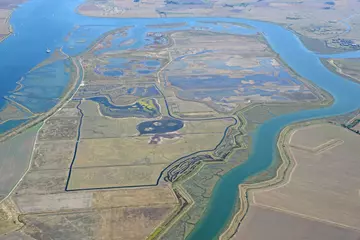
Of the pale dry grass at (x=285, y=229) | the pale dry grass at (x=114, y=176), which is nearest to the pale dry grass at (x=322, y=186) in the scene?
the pale dry grass at (x=285, y=229)

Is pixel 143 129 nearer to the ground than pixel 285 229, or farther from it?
nearer to the ground

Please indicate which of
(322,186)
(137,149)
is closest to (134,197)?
(137,149)

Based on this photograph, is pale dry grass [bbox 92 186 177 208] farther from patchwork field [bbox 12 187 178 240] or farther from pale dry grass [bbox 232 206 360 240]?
pale dry grass [bbox 232 206 360 240]

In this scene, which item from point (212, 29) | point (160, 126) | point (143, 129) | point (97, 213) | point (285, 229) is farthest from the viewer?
point (212, 29)

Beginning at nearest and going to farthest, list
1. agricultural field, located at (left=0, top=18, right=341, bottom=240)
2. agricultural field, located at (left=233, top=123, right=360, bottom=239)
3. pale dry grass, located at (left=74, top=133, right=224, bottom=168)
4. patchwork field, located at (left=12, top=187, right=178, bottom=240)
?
patchwork field, located at (left=12, top=187, right=178, bottom=240) < agricultural field, located at (left=233, top=123, right=360, bottom=239) < agricultural field, located at (left=0, top=18, right=341, bottom=240) < pale dry grass, located at (left=74, top=133, right=224, bottom=168)

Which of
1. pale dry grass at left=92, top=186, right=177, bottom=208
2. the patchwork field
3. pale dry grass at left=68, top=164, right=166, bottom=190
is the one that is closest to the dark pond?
pale dry grass at left=68, top=164, right=166, bottom=190

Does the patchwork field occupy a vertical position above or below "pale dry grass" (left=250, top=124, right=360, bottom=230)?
below

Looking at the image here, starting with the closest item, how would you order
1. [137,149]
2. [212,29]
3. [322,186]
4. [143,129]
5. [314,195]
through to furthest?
1. [314,195]
2. [322,186]
3. [137,149]
4. [143,129]
5. [212,29]

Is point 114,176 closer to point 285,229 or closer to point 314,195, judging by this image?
point 285,229
